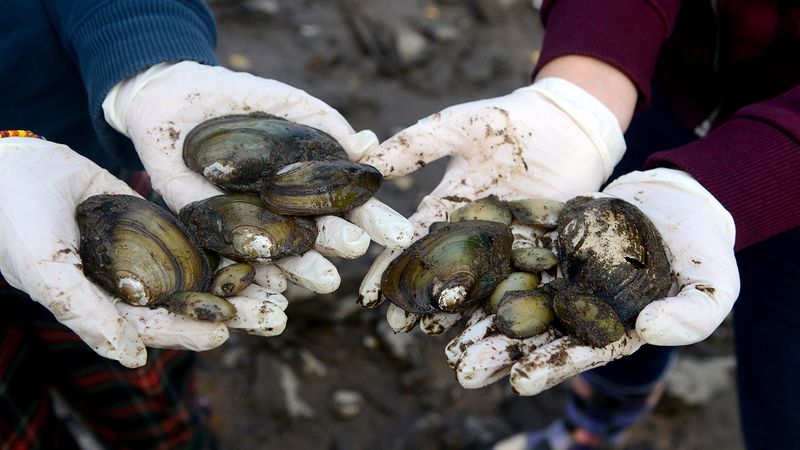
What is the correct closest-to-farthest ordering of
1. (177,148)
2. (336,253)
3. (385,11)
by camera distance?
(336,253) < (177,148) < (385,11)

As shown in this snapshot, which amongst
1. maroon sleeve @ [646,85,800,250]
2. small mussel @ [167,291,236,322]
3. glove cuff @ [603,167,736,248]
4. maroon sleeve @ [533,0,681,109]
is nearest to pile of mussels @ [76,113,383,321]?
small mussel @ [167,291,236,322]

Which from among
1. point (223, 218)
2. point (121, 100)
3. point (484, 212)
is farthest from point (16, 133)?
point (484, 212)

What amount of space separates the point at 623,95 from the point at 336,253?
4.19 ft

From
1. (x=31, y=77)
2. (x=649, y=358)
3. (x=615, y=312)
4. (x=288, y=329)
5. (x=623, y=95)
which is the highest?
(x=31, y=77)

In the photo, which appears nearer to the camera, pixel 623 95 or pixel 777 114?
pixel 777 114

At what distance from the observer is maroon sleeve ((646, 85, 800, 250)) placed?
6.85ft

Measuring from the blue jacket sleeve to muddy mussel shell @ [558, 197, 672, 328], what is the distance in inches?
58.5

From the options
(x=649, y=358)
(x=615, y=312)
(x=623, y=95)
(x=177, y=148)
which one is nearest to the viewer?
(x=615, y=312)

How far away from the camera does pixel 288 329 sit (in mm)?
3838

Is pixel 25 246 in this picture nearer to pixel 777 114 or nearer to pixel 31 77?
pixel 31 77

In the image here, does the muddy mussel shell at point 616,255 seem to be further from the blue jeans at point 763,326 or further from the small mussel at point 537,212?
the blue jeans at point 763,326

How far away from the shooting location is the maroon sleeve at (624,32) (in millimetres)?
2465

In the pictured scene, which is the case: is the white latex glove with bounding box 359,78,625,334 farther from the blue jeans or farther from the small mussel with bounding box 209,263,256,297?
the small mussel with bounding box 209,263,256,297

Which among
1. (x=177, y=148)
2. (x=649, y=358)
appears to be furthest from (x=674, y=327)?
(x=177, y=148)
